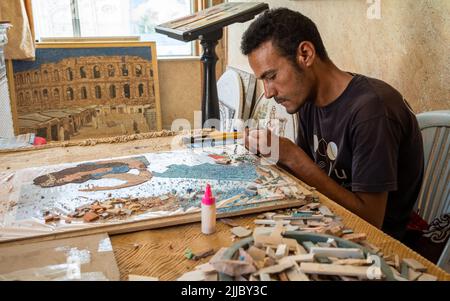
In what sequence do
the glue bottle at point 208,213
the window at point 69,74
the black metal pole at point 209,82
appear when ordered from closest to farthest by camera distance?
the glue bottle at point 208,213
the black metal pole at point 209,82
the window at point 69,74

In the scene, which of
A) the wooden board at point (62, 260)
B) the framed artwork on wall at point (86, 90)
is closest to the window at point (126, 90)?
the framed artwork on wall at point (86, 90)

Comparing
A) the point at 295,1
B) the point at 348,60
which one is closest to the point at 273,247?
the point at 348,60

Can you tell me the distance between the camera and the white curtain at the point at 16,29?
3611 millimetres

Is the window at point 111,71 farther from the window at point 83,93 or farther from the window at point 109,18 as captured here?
the window at point 109,18

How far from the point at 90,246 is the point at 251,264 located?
0.41 meters

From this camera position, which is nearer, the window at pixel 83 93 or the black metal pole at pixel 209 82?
the black metal pole at pixel 209 82

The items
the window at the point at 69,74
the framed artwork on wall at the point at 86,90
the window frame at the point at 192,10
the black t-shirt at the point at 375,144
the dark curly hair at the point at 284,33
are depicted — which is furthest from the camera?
the window at the point at 69,74

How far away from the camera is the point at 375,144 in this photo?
1263 mm

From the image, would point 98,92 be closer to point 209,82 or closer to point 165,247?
point 209,82

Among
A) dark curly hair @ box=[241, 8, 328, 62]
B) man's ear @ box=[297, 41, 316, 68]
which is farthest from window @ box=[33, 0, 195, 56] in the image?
man's ear @ box=[297, 41, 316, 68]

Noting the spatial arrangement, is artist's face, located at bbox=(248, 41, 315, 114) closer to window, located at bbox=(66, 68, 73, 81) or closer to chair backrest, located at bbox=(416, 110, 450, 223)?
chair backrest, located at bbox=(416, 110, 450, 223)

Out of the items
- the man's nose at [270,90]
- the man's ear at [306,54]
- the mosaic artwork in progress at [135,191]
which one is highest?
the man's ear at [306,54]

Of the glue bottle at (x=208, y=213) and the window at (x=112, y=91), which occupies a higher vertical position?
the glue bottle at (x=208, y=213)

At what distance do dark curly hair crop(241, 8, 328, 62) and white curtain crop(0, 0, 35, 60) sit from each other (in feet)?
9.41
